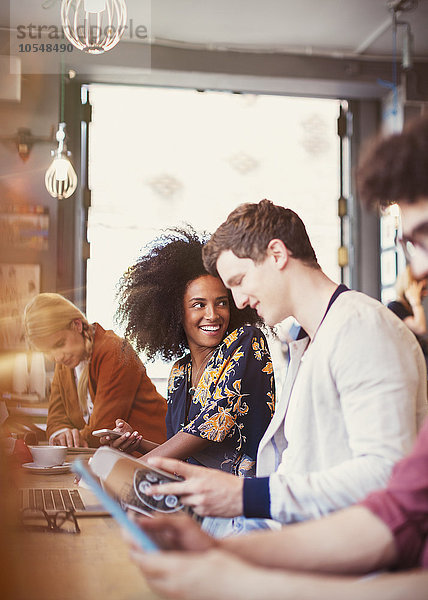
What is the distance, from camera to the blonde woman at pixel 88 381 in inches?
96.5

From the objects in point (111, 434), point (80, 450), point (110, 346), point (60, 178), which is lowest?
point (80, 450)

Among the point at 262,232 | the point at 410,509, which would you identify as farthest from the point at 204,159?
the point at 410,509

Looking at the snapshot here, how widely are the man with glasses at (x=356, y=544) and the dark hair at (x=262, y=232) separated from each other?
1.38 feet

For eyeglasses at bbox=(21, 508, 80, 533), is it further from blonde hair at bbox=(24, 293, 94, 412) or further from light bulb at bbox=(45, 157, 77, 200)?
light bulb at bbox=(45, 157, 77, 200)

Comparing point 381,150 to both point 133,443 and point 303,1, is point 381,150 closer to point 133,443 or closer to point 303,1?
point 133,443

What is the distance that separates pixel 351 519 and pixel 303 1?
367cm

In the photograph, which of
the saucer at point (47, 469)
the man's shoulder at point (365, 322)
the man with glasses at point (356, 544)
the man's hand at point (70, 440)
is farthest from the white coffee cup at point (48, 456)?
the man with glasses at point (356, 544)

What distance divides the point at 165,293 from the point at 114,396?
640 millimetres

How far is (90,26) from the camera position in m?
2.94

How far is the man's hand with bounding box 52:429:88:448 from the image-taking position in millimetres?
2344

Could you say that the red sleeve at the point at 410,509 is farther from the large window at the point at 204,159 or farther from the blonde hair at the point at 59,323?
the large window at the point at 204,159

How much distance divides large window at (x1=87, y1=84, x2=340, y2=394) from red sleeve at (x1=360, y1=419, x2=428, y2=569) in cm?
341

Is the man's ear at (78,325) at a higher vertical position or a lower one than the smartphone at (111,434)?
higher

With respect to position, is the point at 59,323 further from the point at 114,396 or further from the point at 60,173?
the point at 60,173
